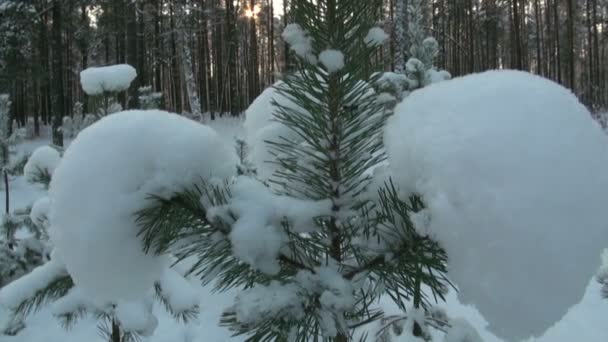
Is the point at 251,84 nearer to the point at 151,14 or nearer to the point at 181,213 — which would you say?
the point at 151,14

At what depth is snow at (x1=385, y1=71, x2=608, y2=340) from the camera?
2.06ft

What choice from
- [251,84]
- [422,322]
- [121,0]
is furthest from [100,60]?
[422,322]

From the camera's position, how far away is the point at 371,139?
3.34 ft

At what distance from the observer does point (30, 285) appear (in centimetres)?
224

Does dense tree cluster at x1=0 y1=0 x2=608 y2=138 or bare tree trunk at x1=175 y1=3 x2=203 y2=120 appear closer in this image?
dense tree cluster at x1=0 y1=0 x2=608 y2=138

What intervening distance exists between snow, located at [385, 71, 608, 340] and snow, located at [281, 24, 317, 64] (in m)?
0.32

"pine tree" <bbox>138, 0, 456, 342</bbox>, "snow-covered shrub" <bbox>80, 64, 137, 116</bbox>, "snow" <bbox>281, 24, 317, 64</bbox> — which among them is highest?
"snow-covered shrub" <bbox>80, 64, 137, 116</bbox>

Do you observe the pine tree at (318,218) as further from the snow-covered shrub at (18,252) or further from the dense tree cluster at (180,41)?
the snow-covered shrub at (18,252)

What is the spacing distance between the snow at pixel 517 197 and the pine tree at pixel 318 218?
140 millimetres

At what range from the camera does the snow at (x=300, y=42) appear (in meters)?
0.93

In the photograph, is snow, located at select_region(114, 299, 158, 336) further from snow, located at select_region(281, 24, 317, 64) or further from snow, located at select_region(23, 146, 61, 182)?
snow, located at select_region(281, 24, 317, 64)

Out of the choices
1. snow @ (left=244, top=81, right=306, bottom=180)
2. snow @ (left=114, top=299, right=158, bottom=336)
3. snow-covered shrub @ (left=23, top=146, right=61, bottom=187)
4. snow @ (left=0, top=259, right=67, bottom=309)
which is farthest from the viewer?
snow-covered shrub @ (left=23, top=146, right=61, bottom=187)

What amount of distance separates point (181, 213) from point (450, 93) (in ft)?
1.94

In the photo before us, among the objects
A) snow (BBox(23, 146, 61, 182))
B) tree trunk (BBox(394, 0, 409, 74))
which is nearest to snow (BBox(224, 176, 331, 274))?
snow (BBox(23, 146, 61, 182))
